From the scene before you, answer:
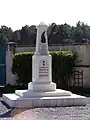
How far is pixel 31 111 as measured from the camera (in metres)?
11.6

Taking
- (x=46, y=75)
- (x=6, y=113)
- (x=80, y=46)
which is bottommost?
(x=6, y=113)

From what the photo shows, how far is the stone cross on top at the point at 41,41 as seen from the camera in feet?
46.7

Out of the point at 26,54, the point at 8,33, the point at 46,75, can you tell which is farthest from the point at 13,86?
the point at 8,33

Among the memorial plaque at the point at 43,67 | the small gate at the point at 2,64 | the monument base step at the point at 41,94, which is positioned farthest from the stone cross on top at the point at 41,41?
the small gate at the point at 2,64

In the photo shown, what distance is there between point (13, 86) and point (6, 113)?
9.25 meters

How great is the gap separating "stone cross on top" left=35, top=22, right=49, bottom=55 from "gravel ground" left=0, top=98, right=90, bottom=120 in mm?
2745

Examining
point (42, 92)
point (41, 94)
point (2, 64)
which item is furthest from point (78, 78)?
point (41, 94)

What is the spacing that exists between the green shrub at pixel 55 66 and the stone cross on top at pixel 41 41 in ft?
18.3

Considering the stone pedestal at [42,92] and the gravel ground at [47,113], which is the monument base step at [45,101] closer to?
the stone pedestal at [42,92]

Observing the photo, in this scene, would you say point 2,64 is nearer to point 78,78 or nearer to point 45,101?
point 78,78

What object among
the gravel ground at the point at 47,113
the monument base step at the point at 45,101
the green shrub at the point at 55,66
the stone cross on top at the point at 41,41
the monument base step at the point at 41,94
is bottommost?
the gravel ground at the point at 47,113

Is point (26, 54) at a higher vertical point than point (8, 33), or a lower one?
lower

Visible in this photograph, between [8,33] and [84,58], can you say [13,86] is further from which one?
[8,33]

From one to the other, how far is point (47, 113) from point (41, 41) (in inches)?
158
